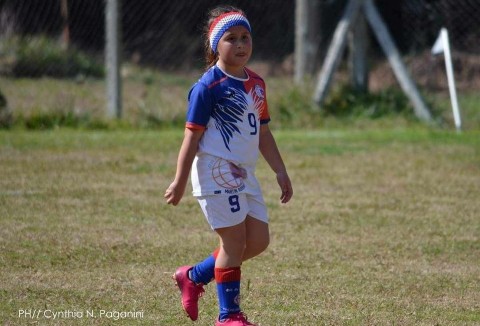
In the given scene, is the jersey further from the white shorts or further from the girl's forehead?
the girl's forehead

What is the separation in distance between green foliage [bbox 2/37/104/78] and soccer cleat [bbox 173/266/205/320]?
7.52m

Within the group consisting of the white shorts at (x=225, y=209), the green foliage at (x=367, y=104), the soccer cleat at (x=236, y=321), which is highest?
the green foliage at (x=367, y=104)

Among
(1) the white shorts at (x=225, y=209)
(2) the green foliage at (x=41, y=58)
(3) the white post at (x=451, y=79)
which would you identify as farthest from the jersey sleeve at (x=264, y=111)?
(2) the green foliage at (x=41, y=58)

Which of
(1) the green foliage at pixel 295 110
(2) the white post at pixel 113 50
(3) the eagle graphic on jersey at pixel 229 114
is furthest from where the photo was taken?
(1) the green foliage at pixel 295 110

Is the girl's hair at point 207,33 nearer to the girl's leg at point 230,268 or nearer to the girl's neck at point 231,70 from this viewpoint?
the girl's neck at point 231,70

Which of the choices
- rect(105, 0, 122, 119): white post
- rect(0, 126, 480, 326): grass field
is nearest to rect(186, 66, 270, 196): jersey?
rect(0, 126, 480, 326): grass field

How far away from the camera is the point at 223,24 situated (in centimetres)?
460

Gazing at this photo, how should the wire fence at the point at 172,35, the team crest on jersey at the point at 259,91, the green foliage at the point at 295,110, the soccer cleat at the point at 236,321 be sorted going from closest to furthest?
the soccer cleat at the point at 236,321 < the team crest on jersey at the point at 259,91 < the green foliage at the point at 295,110 < the wire fence at the point at 172,35

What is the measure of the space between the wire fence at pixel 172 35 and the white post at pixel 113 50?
39 cm

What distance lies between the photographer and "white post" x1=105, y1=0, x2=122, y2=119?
11500mm

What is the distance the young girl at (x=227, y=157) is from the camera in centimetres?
448

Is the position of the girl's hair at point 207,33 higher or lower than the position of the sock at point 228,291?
higher

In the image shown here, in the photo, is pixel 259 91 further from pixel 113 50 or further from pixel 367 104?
pixel 367 104

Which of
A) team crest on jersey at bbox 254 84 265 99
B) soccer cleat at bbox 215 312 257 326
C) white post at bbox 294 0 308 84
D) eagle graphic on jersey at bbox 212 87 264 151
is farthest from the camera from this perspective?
white post at bbox 294 0 308 84
